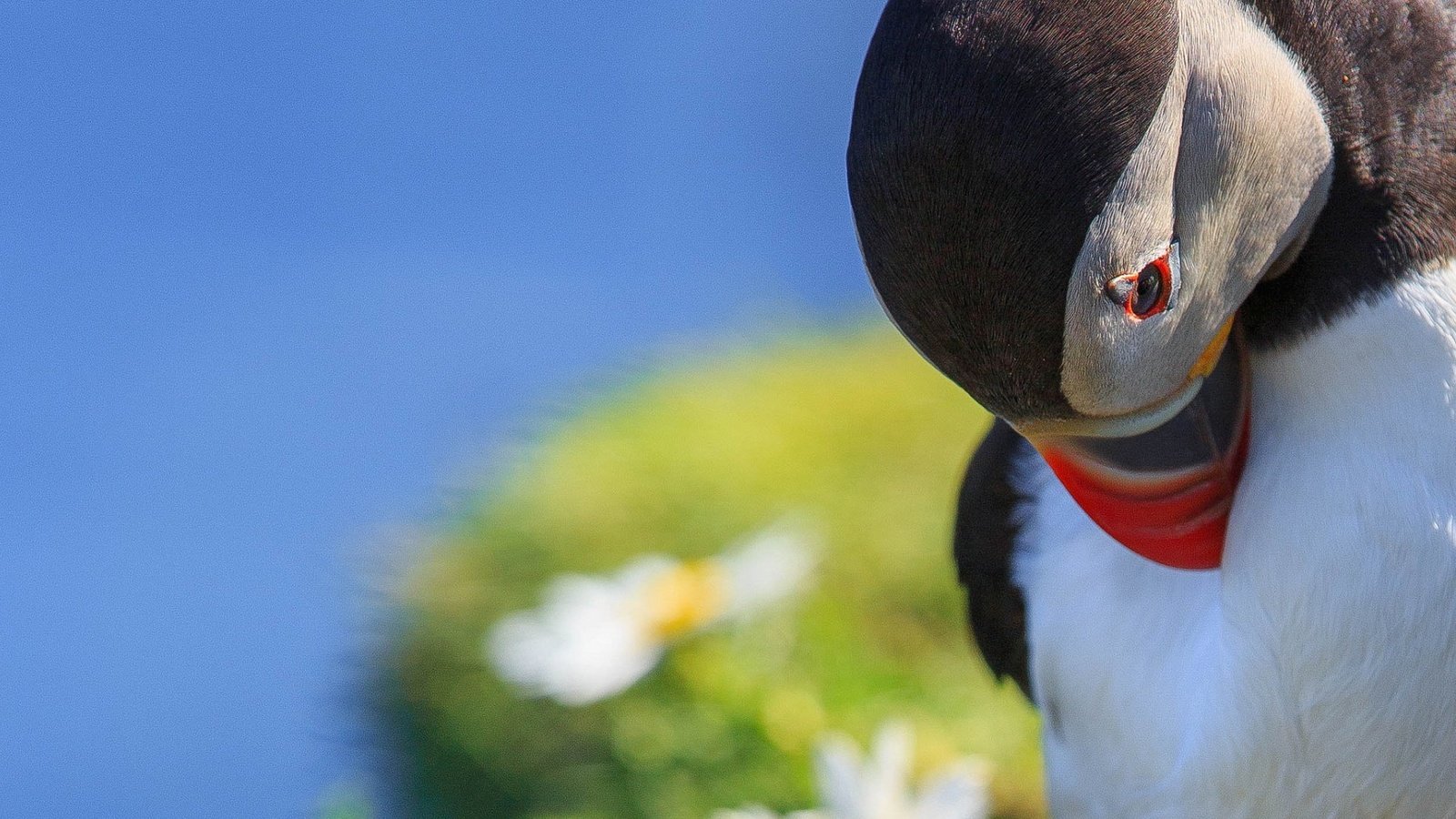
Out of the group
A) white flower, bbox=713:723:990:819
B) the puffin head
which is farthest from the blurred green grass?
the puffin head

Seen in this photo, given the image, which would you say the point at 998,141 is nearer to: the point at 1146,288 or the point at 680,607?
the point at 1146,288

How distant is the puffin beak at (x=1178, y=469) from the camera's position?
61 centimetres

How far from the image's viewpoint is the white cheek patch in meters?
0.52

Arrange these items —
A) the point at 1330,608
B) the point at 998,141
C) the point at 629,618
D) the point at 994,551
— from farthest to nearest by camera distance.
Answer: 1. the point at 629,618
2. the point at 994,551
3. the point at 1330,608
4. the point at 998,141

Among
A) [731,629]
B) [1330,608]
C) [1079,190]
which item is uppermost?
[731,629]

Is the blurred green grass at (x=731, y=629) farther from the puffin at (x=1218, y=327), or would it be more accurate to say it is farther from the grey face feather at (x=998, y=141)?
the grey face feather at (x=998, y=141)

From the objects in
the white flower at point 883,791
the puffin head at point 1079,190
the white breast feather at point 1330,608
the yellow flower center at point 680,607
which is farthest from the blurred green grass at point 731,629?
the puffin head at point 1079,190

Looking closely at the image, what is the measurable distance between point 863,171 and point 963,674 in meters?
1.03

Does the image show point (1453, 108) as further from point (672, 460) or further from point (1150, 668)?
point (672, 460)

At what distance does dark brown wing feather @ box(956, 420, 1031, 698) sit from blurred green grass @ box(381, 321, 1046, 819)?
0.97 ft

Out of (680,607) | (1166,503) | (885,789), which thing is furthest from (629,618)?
(1166,503)

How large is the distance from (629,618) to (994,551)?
52 cm

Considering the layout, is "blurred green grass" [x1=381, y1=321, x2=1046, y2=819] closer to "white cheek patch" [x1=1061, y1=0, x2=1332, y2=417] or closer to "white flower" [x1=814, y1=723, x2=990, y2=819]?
"white flower" [x1=814, y1=723, x2=990, y2=819]

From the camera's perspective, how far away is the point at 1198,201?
0.54 m
